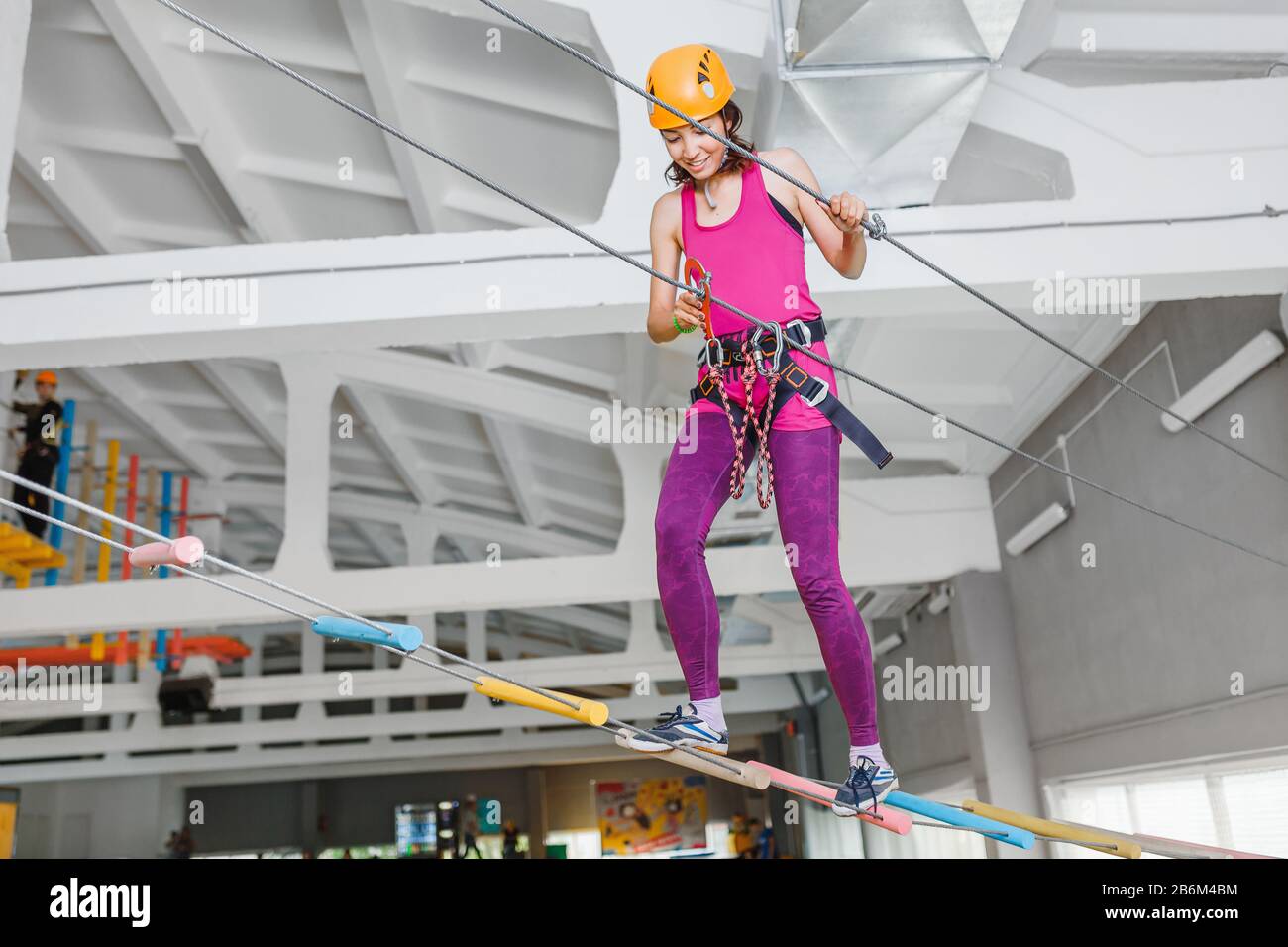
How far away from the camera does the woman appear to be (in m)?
2.10

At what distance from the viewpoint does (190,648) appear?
9258 millimetres

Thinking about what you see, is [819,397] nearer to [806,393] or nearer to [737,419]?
[806,393]

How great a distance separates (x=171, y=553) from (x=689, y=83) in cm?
127

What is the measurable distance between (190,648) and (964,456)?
6381 millimetres

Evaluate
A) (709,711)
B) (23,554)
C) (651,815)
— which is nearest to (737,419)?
(709,711)

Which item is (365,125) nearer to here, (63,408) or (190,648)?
(63,408)

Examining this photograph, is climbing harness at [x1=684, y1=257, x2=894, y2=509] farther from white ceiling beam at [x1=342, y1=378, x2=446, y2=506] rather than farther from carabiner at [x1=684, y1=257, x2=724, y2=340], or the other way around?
white ceiling beam at [x1=342, y1=378, x2=446, y2=506]

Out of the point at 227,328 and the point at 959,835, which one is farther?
the point at 959,835

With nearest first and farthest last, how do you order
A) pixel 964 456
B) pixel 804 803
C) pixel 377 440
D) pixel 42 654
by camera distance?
pixel 964 456 → pixel 42 654 → pixel 377 440 → pixel 804 803

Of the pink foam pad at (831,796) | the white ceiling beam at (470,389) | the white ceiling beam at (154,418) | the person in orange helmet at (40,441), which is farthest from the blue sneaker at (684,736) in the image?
the white ceiling beam at (154,418)

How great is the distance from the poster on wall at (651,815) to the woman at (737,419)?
625 inches

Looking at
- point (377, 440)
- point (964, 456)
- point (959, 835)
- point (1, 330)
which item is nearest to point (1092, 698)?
point (964, 456)

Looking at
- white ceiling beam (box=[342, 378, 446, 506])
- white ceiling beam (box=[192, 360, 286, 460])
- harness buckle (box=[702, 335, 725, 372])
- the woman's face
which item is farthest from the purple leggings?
white ceiling beam (box=[192, 360, 286, 460])

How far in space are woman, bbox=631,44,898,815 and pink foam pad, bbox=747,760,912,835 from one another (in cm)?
9
